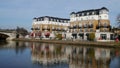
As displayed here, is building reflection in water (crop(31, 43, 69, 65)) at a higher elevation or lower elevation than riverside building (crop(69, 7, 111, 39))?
lower

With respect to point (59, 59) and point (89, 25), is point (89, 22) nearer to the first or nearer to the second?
point (89, 25)

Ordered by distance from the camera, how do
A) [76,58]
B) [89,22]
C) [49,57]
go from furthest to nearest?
[89,22], [49,57], [76,58]

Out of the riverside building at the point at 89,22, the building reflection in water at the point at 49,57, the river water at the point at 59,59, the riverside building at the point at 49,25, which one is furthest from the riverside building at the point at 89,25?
the river water at the point at 59,59

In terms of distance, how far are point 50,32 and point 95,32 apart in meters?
29.6

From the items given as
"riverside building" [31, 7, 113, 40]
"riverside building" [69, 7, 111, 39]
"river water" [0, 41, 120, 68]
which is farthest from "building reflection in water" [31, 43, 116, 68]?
"riverside building" [69, 7, 111, 39]

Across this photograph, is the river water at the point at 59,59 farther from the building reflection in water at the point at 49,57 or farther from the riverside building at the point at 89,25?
the riverside building at the point at 89,25

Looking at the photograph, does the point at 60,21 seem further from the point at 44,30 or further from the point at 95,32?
the point at 95,32

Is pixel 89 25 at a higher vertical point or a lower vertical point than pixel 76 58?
higher

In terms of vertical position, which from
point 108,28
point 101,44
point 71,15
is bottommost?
point 101,44

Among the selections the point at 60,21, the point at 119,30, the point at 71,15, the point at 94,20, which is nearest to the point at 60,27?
the point at 60,21

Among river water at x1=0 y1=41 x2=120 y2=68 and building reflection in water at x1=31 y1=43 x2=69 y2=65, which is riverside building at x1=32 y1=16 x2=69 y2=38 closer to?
building reflection in water at x1=31 y1=43 x2=69 y2=65

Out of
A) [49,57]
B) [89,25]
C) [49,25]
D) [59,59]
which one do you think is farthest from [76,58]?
[49,25]

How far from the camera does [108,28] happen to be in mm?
66125

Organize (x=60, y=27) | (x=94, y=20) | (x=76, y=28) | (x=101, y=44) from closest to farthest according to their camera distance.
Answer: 1. (x=101, y=44)
2. (x=94, y=20)
3. (x=76, y=28)
4. (x=60, y=27)
